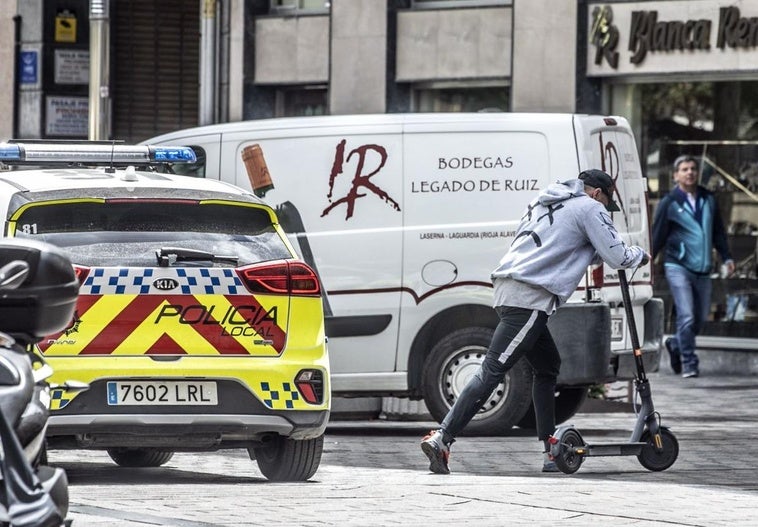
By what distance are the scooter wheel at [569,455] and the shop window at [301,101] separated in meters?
12.1

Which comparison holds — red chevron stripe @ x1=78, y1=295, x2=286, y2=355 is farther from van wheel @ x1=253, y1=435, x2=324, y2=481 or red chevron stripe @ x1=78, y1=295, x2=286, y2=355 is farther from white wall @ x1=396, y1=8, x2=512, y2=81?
white wall @ x1=396, y1=8, x2=512, y2=81

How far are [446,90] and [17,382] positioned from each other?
1622 centimetres

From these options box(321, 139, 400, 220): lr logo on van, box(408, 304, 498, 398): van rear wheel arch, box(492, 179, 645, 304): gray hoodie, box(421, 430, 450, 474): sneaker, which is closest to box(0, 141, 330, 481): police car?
box(421, 430, 450, 474): sneaker

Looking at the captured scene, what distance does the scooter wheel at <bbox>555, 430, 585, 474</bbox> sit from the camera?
392 inches

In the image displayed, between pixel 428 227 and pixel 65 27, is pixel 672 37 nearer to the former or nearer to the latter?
pixel 428 227

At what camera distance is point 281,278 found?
8969 millimetres

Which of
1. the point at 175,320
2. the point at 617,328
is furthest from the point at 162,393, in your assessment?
the point at 617,328

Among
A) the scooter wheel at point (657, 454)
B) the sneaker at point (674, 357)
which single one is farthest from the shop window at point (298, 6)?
the scooter wheel at point (657, 454)

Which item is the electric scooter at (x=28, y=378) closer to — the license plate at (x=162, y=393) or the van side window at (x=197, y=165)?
the license plate at (x=162, y=393)

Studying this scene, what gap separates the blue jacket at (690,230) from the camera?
1761 cm

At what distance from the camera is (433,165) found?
12.3 meters

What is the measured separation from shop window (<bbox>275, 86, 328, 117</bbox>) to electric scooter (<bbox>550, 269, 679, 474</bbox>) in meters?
11.9

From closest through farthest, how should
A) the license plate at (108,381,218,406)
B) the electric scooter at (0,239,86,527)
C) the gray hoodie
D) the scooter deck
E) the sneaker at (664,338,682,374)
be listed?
the electric scooter at (0,239,86,527) < the license plate at (108,381,218,406) < the gray hoodie < the scooter deck < the sneaker at (664,338,682,374)

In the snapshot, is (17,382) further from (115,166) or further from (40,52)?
(40,52)
